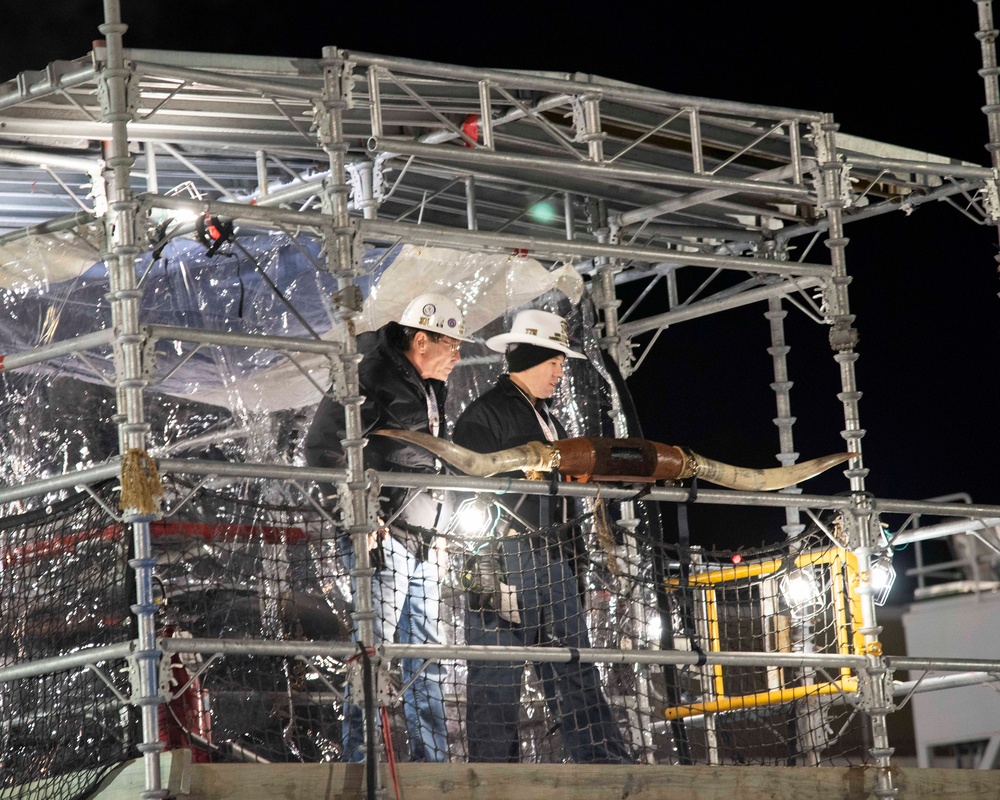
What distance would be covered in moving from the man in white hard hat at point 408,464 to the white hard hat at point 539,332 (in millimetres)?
347

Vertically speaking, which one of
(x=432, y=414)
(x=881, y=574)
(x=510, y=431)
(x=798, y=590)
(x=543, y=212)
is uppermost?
(x=543, y=212)

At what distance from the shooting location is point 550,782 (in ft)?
28.3

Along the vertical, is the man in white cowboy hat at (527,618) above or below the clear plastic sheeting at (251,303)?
below

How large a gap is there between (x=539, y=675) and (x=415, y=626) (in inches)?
29.8

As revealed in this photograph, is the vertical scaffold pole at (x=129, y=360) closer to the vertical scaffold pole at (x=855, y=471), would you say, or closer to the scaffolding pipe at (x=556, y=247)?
the scaffolding pipe at (x=556, y=247)

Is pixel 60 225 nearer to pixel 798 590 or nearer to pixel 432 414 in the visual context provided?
pixel 432 414

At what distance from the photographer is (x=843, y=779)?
9.77 meters

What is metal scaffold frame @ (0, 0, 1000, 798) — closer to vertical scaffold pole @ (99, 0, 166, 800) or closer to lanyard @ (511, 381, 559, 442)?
vertical scaffold pole @ (99, 0, 166, 800)

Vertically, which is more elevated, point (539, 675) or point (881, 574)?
point (881, 574)

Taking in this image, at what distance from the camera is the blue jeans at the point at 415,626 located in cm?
922

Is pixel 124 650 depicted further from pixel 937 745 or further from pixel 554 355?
pixel 937 745

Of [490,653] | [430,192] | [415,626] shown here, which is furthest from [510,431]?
[430,192]

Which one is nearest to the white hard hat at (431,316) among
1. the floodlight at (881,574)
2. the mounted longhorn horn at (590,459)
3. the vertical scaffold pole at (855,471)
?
the mounted longhorn horn at (590,459)

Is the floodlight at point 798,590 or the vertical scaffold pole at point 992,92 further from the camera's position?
the vertical scaffold pole at point 992,92
